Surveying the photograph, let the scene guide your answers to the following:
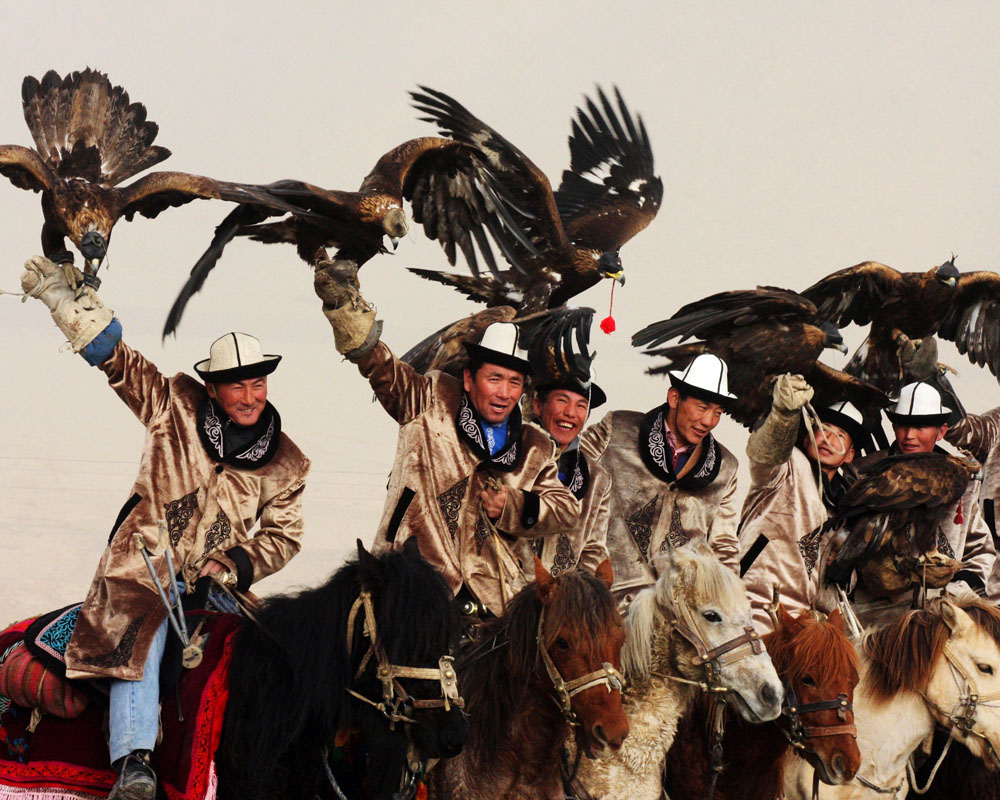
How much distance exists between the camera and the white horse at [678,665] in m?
5.14

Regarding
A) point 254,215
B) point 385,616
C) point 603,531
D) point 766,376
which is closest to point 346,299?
point 254,215

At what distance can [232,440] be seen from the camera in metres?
5.52

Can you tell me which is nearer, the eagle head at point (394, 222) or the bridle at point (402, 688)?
the bridle at point (402, 688)

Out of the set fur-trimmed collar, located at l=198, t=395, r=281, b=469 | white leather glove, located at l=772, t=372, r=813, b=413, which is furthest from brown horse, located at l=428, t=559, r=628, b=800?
white leather glove, located at l=772, t=372, r=813, b=413

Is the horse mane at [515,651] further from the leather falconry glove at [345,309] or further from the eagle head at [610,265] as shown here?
the eagle head at [610,265]

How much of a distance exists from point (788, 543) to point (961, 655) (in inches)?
81.2

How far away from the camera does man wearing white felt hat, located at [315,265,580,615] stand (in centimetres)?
620

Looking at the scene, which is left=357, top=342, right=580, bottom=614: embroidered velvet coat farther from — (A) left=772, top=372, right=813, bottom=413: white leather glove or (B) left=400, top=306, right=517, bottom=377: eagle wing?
(A) left=772, top=372, right=813, bottom=413: white leather glove

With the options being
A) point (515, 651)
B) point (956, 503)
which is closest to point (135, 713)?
point (515, 651)

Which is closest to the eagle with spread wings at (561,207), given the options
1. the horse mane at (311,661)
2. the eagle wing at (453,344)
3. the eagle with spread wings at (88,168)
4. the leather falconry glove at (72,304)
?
the eagle wing at (453,344)

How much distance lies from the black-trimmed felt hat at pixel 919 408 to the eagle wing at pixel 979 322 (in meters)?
1.61

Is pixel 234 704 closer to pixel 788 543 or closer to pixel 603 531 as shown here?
pixel 603 531

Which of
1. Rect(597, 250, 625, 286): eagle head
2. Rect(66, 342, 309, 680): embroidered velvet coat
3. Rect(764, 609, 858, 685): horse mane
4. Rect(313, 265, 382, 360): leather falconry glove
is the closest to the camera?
Rect(66, 342, 309, 680): embroidered velvet coat

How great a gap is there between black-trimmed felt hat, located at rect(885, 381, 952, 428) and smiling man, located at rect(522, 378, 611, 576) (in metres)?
2.34
